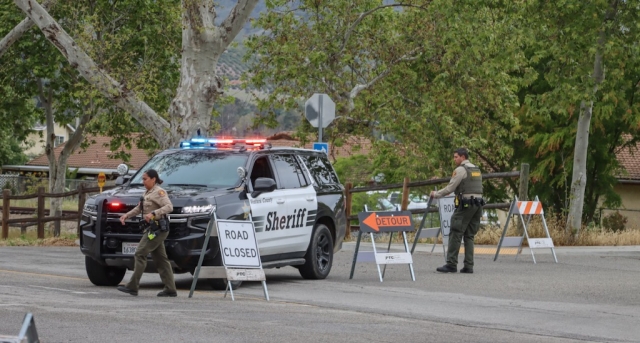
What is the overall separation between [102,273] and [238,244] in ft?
7.01

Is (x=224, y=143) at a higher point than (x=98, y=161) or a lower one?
higher

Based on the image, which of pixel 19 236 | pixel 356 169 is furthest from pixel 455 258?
pixel 356 169

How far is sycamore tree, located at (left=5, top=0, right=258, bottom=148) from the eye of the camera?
23688 mm

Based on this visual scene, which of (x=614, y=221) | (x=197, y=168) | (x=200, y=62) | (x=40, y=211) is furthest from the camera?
(x=614, y=221)

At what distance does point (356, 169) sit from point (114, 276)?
130 feet

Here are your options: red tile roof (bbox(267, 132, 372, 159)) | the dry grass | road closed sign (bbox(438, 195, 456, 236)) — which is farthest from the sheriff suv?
the dry grass

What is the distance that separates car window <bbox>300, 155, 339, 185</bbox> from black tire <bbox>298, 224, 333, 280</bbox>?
0.76m

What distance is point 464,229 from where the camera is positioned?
17859mm

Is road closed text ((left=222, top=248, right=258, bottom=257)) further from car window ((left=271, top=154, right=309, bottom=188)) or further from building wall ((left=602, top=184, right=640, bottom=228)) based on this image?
building wall ((left=602, top=184, right=640, bottom=228))

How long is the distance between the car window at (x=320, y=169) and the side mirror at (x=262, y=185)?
1.84 meters

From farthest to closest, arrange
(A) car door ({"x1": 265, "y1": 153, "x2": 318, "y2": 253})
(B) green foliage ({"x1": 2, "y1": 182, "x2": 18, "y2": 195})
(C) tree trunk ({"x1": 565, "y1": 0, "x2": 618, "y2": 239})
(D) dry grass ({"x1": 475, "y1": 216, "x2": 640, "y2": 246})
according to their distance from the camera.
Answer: (B) green foliage ({"x1": 2, "y1": 182, "x2": 18, "y2": 195}) → (C) tree trunk ({"x1": 565, "y1": 0, "x2": 618, "y2": 239}) → (D) dry grass ({"x1": 475, "y1": 216, "x2": 640, "y2": 246}) → (A) car door ({"x1": 265, "y1": 153, "x2": 318, "y2": 253})

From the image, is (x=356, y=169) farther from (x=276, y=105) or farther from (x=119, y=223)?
(x=119, y=223)

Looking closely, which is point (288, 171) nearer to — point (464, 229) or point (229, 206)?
point (229, 206)

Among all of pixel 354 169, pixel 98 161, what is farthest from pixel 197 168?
pixel 98 161
